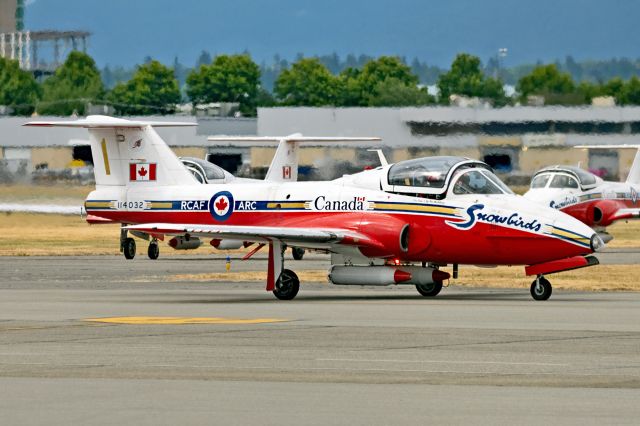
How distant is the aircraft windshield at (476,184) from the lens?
27.3 meters

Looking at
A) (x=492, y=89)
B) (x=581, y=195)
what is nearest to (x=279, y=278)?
(x=581, y=195)

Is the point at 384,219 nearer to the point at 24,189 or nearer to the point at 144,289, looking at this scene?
the point at 144,289

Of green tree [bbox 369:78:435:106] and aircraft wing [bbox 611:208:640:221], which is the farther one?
green tree [bbox 369:78:435:106]

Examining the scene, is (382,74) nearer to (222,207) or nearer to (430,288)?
(222,207)

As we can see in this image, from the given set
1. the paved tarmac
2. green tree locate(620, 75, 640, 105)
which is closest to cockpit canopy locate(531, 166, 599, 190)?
the paved tarmac

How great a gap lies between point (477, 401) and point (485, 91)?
17007cm

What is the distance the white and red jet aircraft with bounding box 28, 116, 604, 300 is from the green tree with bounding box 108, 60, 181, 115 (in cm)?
15492

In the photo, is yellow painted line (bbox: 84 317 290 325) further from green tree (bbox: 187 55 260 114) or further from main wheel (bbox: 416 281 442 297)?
green tree (bbox: 187 55 260 114)

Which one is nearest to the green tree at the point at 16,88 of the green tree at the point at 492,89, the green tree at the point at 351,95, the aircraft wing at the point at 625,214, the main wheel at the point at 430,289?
the green tree at the point at 351,95

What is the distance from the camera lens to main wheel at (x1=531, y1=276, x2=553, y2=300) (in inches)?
1061

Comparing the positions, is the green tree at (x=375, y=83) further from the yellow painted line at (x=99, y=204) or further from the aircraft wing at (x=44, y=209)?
the yellow painted line at (x=99, y=204)

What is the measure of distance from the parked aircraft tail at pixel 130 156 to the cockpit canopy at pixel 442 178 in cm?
501

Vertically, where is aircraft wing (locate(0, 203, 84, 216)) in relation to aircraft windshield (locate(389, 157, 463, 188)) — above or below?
below

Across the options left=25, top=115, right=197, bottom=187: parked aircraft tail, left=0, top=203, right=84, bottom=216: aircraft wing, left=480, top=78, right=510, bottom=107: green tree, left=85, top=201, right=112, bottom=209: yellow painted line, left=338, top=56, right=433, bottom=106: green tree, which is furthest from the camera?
left=480, top=78, right=510, bottom=107: green tree
